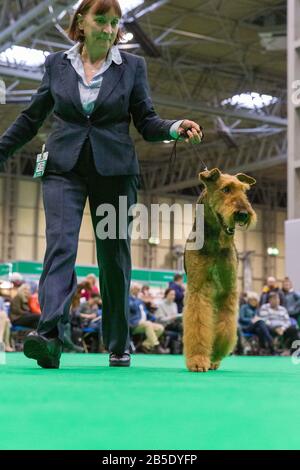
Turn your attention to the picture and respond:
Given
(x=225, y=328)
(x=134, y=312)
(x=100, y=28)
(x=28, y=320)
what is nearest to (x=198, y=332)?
(x=225, y=328)

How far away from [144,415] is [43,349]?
61.3 inches

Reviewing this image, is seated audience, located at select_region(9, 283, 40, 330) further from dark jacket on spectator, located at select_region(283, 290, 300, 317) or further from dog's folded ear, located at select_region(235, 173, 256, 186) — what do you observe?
dog's folded ear, located at select_region(235, 173, 256, 186)

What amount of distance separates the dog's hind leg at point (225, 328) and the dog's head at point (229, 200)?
0.38 meters

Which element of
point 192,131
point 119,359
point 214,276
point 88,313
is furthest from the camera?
point 88,313

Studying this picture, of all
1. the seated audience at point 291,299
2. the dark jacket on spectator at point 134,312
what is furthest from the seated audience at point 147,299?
the seated audience at point 291,299

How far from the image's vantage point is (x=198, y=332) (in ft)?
10.7

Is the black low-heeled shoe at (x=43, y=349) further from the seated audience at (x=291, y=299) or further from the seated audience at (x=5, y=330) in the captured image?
the seated audience at (x=291, y=299)

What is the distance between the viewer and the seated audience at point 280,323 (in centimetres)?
1173

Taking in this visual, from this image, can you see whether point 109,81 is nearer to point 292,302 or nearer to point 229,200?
point 229,200

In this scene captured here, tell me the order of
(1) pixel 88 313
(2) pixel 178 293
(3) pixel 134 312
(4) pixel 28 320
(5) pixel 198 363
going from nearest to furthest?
(5) pixel 198 363 → (4) pixel 28 320 → (3) pixel 134 312 → (1) pixel 88 313 → (2) pixel 178 293

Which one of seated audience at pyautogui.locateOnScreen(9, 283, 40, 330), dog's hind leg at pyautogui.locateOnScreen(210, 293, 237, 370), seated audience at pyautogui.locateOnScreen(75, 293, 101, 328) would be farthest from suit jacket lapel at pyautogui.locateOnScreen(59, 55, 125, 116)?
seated audience at pyautogui.locateOnScreen(75, 293, 101, 328)

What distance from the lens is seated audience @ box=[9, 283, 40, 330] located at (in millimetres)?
10039

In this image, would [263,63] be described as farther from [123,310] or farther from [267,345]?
[123,310]

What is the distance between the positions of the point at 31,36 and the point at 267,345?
7.59 m
